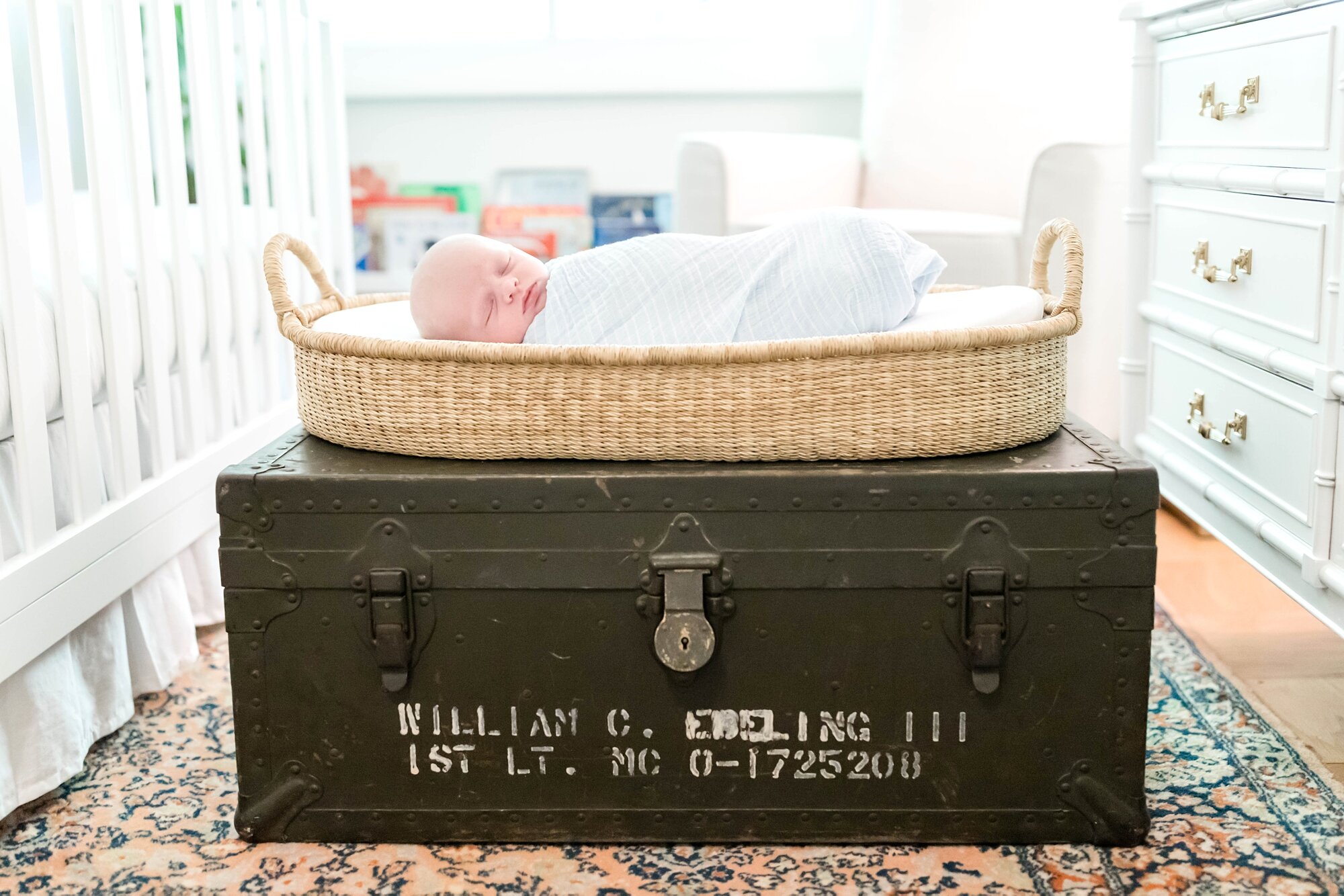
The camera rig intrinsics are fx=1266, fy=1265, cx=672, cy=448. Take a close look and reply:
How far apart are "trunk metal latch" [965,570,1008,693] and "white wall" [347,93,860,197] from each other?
6.87ft

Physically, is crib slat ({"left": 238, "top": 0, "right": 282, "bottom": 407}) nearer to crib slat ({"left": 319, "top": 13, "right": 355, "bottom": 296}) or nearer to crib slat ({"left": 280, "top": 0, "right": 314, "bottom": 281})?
crib slat ({"left": 280, "top": 0, "right": 314, "bottom": 281})

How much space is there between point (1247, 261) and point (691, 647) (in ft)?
2.56

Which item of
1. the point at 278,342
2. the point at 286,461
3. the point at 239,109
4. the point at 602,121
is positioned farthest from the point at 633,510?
the point at 602,121

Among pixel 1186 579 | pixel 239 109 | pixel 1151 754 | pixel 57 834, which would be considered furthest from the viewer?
pixel 239 109

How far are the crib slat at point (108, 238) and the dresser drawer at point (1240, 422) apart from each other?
3.98ft

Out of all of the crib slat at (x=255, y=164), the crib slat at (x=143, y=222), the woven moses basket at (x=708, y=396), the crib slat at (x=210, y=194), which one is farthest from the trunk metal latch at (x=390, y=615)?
the crib slat at (x=255, y=164)

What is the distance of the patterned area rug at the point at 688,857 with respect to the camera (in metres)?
1.05

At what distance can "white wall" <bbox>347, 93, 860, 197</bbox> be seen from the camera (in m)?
2.97

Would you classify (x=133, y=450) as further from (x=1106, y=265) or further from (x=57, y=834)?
(x=1106, y=265)

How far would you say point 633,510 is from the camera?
1046mm

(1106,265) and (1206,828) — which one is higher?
(1106,265)

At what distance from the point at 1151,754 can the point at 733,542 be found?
1.76 feet

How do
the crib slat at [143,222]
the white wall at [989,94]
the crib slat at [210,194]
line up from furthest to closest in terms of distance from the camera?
the white wall at [989,94], the crib slat at [210,194], the crib slat at [143,222]

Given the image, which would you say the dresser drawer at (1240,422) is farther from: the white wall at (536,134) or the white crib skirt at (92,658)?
the white wall at (536,134)
